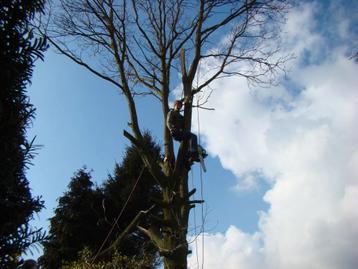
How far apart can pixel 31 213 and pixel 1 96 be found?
834mm

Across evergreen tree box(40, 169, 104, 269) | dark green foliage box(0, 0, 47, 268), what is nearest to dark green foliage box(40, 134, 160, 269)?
evergreen tree box(40, 169, 104, 269)

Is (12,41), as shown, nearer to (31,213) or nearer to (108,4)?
(31,213)

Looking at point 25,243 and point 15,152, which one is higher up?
point 15,152

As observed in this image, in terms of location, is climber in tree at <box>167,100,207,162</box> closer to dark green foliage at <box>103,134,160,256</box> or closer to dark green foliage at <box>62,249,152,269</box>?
dark green foliage at <box>62,249,152,269</box>

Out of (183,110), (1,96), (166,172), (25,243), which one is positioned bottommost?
(25,243)

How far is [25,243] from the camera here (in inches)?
94.3

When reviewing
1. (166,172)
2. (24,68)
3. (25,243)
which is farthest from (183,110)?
(25,243)

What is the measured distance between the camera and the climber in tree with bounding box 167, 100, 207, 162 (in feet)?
20.2

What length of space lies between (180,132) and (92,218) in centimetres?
841

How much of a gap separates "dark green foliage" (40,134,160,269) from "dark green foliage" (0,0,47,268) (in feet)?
30.8

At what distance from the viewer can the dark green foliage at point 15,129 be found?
2.37 meters

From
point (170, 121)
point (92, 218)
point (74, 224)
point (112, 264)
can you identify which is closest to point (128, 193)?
point (92, 218)

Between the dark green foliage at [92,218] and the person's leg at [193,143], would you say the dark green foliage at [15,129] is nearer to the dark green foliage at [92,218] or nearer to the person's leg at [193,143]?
the person's leg at [193,143]

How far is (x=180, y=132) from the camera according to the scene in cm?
619
